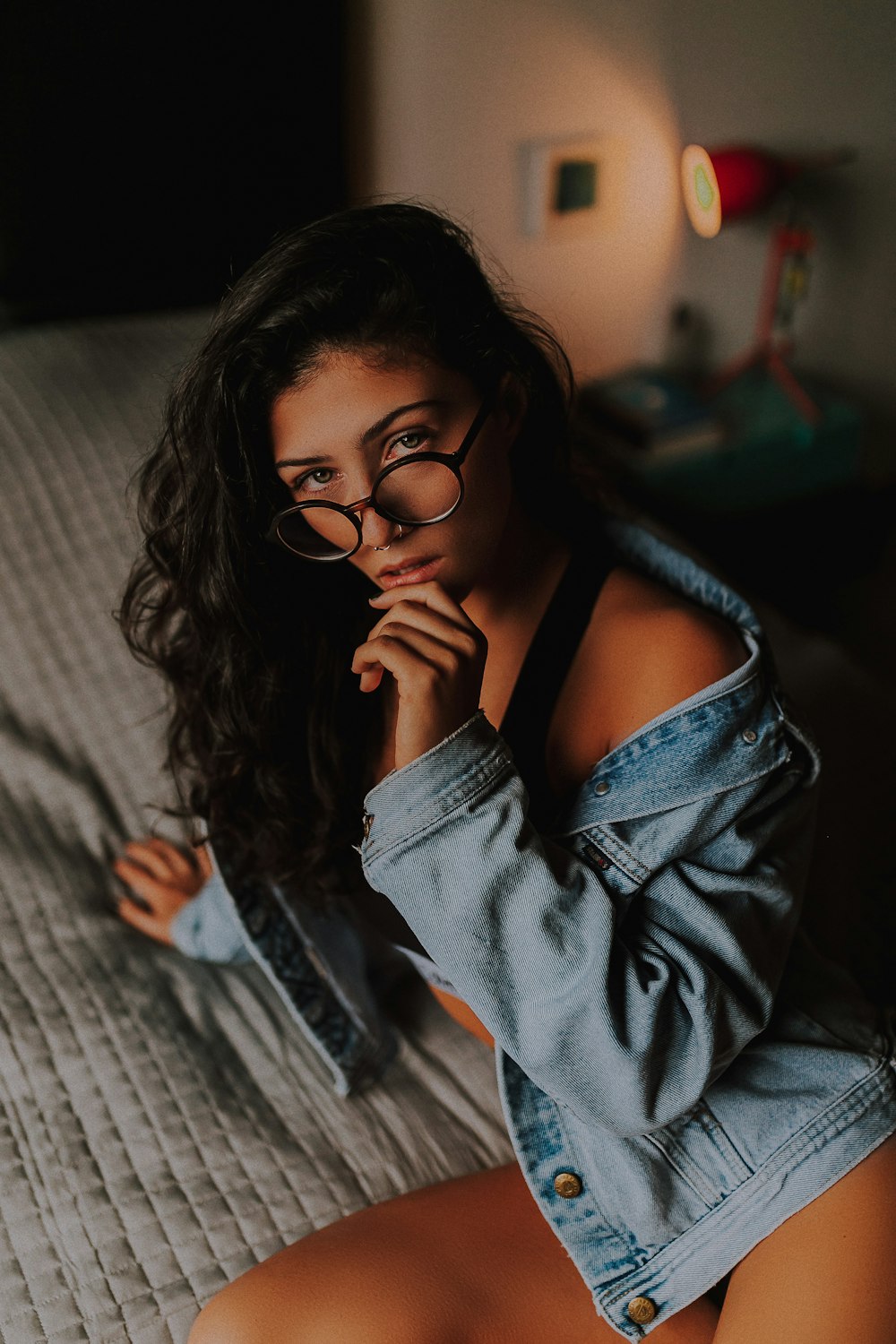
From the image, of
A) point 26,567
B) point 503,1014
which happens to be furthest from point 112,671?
point 503,1014

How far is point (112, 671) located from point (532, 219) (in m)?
1.07

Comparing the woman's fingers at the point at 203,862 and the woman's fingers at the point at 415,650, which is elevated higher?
the woman's fingers at the point at 415,650

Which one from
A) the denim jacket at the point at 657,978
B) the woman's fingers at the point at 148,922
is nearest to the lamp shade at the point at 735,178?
the denim jacket at the point at 657,978

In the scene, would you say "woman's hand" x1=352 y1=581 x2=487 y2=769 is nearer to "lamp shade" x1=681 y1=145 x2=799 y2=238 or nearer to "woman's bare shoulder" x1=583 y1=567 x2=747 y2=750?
"woman's bare shoulder" x1=583 y1=567 x2=747 y2=750

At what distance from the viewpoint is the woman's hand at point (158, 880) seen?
1.15 m

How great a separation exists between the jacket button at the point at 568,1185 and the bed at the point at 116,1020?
16cm

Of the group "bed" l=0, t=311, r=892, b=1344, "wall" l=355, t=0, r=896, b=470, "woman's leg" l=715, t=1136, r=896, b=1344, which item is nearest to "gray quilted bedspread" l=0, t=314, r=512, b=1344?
"bed" l=0, t=311, r=892, b=1344

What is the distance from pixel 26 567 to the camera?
134cm

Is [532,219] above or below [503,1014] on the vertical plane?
above

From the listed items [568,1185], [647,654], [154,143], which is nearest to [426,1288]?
[568,1185]

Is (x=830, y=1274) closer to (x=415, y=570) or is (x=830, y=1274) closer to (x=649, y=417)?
(x=415, y=570)

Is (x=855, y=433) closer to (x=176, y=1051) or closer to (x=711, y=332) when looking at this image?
(x=711, y=332)

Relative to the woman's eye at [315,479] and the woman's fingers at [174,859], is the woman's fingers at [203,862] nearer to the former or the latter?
the woman's fingers at [174,859]

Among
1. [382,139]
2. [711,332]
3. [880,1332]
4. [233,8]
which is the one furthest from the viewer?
[711,332]
